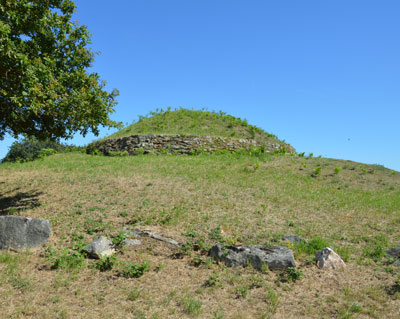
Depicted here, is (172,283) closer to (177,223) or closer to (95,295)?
(95,295)

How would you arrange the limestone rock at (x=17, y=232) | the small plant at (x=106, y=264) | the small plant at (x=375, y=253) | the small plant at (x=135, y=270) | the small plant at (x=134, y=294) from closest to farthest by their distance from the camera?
the small plant at (x=134, y=294) < the small plant at (x=135, y=270) < the small plant at (x=106, y=264) < the limestone rock at (x=17, y=232) < the small plant at (x=375, y=253)

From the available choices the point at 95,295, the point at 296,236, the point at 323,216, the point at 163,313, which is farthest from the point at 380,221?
the point at 95,295

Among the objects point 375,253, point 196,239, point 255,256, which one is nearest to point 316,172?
point 375,253

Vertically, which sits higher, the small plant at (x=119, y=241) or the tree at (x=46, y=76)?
the tree at (x=46, y=76)

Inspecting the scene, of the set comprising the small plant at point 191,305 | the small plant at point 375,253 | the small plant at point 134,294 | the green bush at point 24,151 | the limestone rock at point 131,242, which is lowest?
the small plant at point 134,294

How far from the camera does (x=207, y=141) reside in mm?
25125

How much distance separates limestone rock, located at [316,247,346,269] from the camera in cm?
761

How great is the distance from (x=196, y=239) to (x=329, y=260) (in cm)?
382

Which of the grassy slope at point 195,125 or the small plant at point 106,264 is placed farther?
the grassy slope at point 195,125

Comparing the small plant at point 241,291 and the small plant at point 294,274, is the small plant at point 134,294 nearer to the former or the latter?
the small plant at point 241,291

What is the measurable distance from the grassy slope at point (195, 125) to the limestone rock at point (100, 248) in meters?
18.8

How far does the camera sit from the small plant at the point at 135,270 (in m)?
7.00

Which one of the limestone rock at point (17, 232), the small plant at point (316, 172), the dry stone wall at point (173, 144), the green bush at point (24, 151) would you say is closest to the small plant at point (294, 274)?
the limestone rock at point (17, 232)

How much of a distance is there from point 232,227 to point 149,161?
36.5 feet
